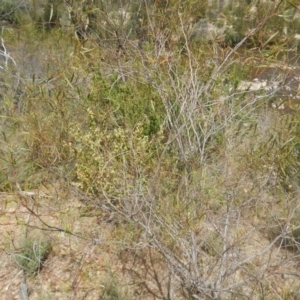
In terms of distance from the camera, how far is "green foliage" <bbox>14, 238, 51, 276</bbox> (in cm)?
219

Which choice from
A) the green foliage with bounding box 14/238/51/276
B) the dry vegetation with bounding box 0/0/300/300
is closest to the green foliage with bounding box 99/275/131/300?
the dry vegetation with bounding box 0/0/300/300

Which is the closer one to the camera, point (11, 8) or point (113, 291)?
point (113, 291)

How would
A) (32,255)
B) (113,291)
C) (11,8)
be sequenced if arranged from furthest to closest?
(11,8) → (32,255) → (113,291)

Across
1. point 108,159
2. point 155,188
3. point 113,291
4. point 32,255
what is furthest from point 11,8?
point 113,291

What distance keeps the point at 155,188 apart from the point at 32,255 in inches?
29.0

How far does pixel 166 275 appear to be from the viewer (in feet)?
7.16

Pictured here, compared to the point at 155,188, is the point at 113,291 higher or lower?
lower

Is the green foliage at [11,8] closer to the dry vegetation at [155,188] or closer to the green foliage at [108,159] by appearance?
the dry vegetation at [155,188]

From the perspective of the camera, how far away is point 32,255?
223cm

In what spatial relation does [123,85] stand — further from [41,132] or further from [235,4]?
[235,4]

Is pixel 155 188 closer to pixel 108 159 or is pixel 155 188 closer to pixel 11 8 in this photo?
pixel 108 159

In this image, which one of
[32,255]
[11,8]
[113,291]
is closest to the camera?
[113,291]

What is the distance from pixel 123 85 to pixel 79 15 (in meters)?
0.55

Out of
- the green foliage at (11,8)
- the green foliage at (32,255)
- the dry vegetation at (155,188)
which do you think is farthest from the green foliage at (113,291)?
the green foliage at (11,8)
